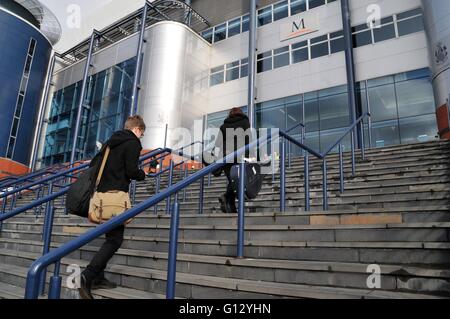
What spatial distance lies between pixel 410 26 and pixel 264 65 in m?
6.98

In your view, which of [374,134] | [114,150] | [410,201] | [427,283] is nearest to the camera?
[427,283]

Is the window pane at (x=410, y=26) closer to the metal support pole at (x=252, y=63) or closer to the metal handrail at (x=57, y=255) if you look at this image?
the metal support pole at (x=252, y=63)

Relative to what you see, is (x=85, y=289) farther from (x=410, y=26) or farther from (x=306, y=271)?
(x=410, y=26)

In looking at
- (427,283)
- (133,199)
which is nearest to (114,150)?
(427,283)

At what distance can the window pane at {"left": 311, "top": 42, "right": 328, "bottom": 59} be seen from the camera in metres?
17.6

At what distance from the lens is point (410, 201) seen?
15.1ft

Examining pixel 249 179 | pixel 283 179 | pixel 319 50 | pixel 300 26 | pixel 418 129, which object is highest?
pixel 300 26

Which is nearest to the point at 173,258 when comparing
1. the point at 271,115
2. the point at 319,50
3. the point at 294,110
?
the point at 294,110

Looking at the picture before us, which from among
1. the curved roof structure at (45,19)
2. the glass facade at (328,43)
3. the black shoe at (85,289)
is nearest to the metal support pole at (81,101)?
the curved roof structure at (45,19)

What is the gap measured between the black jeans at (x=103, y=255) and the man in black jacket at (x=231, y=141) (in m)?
2.11

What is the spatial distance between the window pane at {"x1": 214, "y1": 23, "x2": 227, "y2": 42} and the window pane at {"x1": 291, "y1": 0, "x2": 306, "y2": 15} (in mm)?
4337

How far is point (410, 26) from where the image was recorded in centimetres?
1538

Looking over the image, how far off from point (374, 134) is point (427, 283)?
43.8ft

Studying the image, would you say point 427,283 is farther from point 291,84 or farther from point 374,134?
point 291,84
